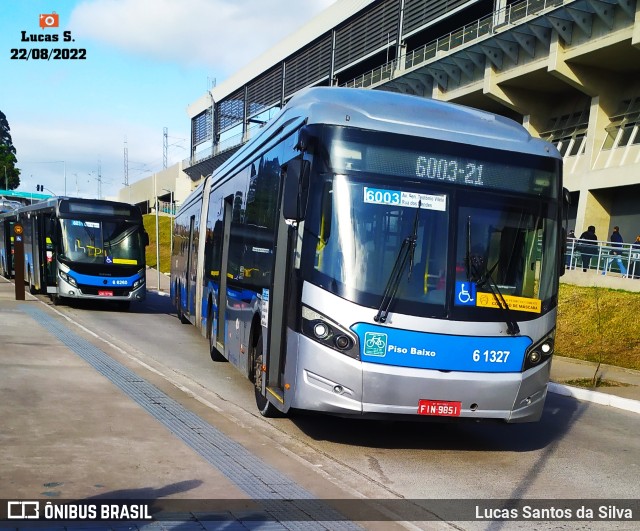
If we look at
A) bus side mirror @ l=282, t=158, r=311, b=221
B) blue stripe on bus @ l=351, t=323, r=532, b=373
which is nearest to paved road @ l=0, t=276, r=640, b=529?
blue stripe on bus @ l=351, t=323, r=532, b=373

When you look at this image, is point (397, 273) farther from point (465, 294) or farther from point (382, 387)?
point (382, 387)

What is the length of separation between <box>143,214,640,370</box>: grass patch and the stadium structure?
862 centimetres

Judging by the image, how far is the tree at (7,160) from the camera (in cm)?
12619

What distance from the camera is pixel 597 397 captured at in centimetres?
1159

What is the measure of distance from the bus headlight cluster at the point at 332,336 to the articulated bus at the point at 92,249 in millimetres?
15410

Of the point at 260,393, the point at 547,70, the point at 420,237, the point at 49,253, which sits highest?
the point at 547,70

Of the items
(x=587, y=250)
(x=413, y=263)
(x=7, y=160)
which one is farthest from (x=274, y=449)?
(x=7, y=160)

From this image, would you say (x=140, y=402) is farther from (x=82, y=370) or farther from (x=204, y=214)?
(x=204, y=214)

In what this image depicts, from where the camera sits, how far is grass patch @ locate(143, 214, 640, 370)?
1650cm

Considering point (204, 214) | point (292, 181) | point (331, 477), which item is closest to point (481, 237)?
point (292, 181)

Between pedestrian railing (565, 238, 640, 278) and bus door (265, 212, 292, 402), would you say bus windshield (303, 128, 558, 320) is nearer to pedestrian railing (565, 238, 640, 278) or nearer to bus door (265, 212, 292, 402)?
bus door (265, 212, 292, 402)

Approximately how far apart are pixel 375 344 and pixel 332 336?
415mm

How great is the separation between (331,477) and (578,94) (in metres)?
30.0

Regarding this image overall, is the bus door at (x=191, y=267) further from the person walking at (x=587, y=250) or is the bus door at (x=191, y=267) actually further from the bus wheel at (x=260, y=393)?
the person walking at (x=587, y=250)
